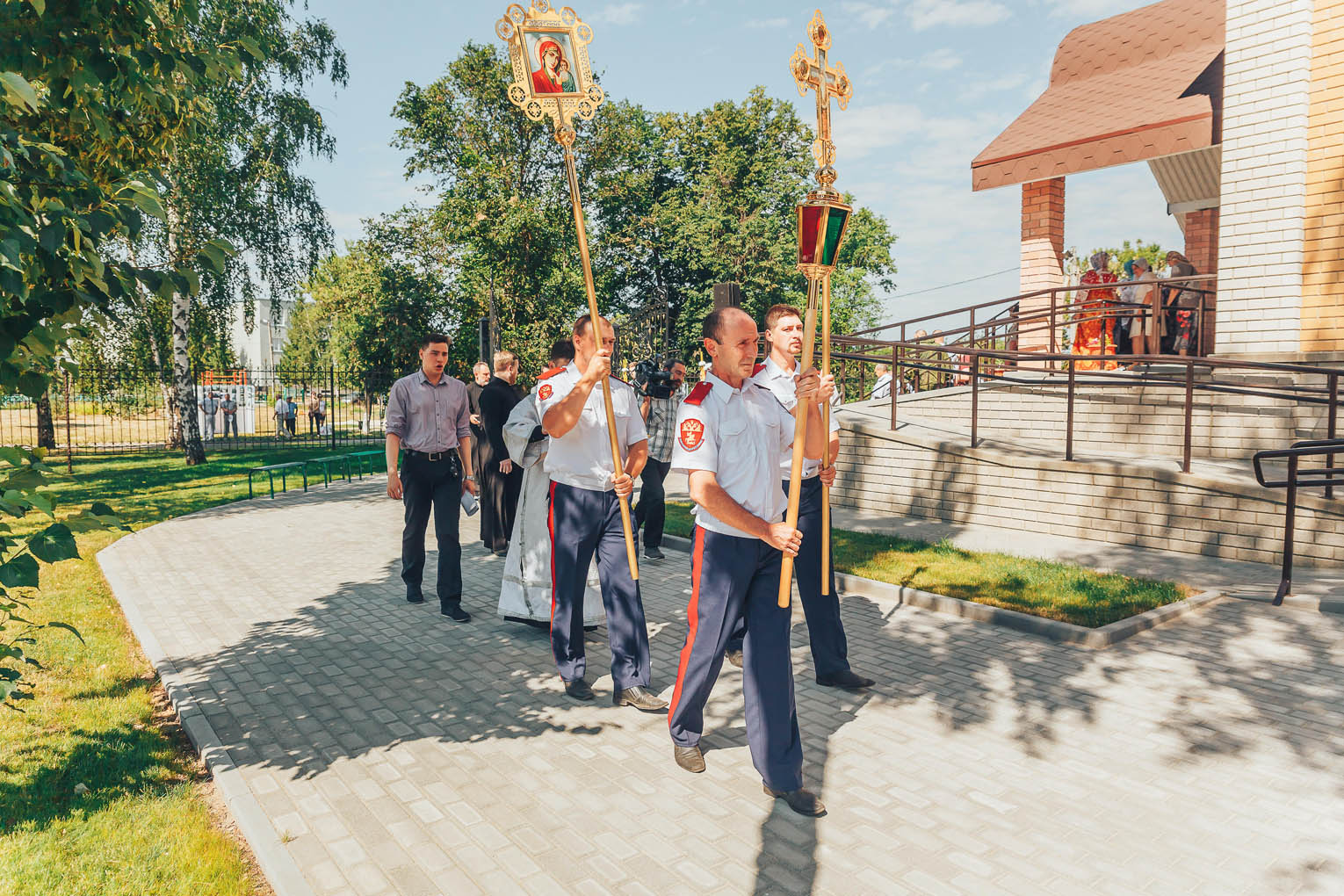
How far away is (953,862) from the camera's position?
132 inches

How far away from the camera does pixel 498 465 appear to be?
8758 millimetres

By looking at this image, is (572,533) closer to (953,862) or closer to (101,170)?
(953,862)

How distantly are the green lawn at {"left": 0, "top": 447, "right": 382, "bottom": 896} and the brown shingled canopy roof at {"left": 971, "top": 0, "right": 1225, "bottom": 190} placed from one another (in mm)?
12751

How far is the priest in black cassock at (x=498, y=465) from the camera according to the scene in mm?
7965

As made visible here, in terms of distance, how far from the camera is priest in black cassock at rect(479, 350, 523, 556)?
26.1ft

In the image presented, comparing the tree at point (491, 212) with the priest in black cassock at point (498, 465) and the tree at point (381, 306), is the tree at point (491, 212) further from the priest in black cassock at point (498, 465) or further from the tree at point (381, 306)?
the priest in black cassock at point (498, 465)

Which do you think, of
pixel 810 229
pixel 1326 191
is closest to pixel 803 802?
pixel 810 229

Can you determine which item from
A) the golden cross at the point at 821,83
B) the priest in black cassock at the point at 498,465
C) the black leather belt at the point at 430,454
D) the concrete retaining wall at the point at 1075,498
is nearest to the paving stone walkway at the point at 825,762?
the black leather belt at the point at 430,454

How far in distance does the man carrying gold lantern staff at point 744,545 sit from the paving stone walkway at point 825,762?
360 mm

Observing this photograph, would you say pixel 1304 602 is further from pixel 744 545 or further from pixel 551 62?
pixel 551 62

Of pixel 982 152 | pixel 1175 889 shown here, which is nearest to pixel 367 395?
pixel 982 152

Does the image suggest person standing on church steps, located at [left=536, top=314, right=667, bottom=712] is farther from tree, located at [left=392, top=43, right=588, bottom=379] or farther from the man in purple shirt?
tree, located at [left=392, top=43, right=588, bottom=379]

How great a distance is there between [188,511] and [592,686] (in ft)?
33.7

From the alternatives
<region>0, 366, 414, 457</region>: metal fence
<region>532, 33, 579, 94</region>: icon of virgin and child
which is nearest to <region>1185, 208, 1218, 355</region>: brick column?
<region>532, 33, 579, 94</region>: icon of virgin and child
